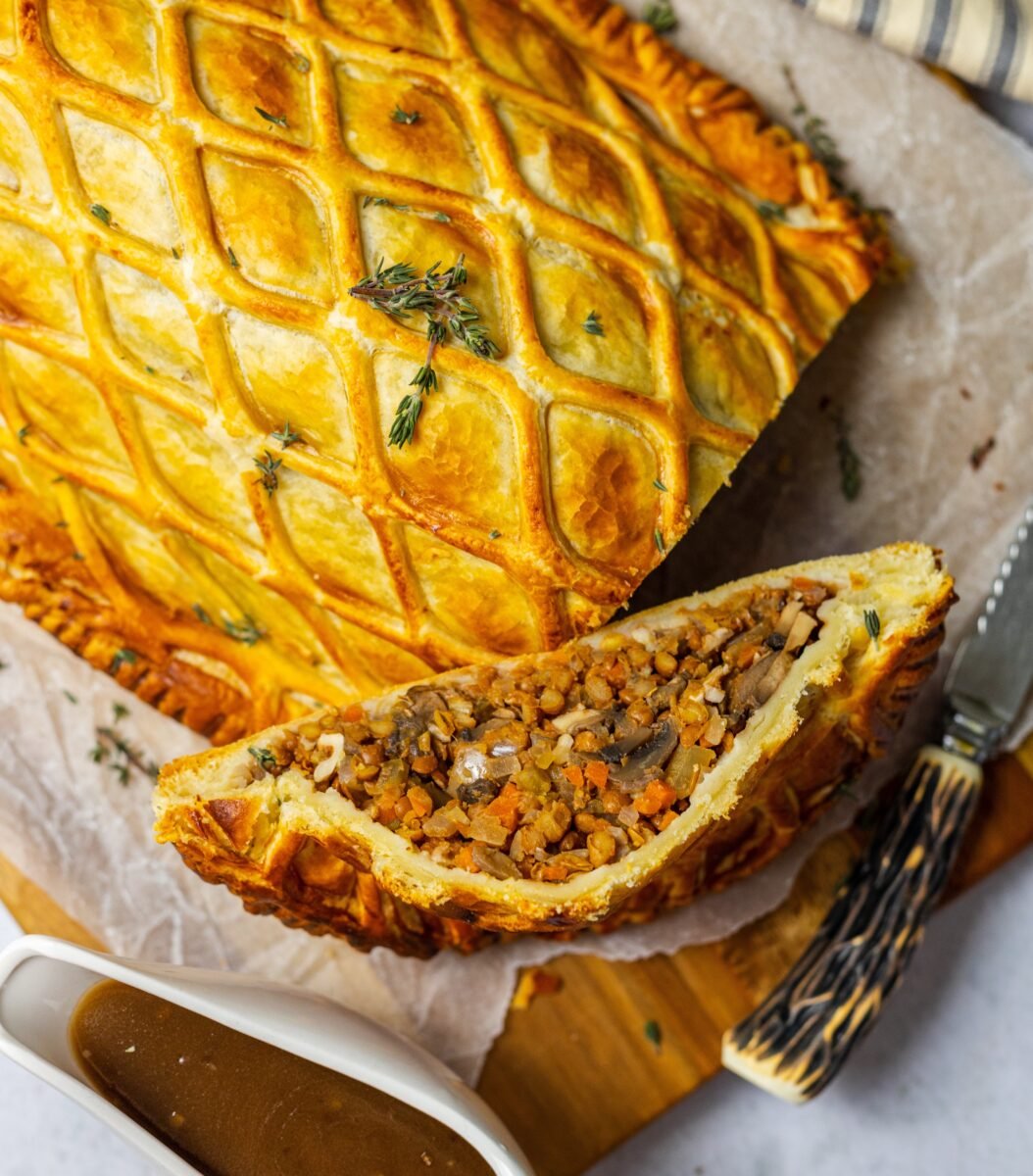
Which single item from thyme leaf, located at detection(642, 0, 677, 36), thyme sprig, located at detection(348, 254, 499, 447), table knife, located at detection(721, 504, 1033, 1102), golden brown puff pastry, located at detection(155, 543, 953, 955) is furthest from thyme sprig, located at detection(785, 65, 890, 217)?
thyme sprig, located at detection(348, 254, 499, 447)

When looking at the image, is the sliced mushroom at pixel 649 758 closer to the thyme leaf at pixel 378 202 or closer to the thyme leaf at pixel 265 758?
the thyme leaf at pixel 265 758

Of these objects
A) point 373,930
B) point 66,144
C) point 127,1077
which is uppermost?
point 66,144

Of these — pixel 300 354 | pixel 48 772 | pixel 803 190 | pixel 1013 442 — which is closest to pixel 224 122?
pixel 300 354

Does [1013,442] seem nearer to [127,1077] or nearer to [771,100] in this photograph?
[771,100]

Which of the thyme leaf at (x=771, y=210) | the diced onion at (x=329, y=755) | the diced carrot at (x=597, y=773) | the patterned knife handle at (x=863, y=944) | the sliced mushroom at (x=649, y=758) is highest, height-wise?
the thyme leaf at (x=771, y=210)

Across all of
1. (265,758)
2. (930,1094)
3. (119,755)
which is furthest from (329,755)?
(930,1094)

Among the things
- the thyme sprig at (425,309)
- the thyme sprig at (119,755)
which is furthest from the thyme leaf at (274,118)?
the thyme sprig at (119,755)
